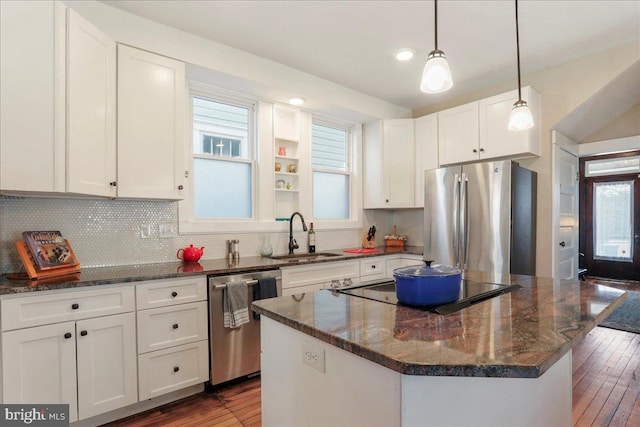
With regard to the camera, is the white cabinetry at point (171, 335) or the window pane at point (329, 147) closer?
the white cabinetry at point (171, 335)

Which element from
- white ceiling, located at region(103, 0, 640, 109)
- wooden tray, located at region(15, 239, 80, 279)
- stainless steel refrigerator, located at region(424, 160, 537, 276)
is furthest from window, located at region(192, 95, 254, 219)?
stainless steel refrigerator, located at region(424, 160, 537, 276)

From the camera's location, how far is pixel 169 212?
9.12ft

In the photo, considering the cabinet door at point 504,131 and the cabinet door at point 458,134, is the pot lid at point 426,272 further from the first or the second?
the cabinet door at point 458,134

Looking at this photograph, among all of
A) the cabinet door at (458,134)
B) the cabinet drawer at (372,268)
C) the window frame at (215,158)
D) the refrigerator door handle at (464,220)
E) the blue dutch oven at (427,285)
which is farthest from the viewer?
the cabinet door at (458,134)

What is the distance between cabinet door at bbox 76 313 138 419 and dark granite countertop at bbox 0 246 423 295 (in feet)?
0.74

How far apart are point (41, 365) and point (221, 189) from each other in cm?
182

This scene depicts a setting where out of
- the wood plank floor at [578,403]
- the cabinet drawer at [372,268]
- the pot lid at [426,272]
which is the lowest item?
the wood plank floor at [578,403]

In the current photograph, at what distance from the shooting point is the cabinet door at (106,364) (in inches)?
74.8

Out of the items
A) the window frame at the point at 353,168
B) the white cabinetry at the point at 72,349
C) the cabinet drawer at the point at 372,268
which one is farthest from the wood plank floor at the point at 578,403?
the window frame at the point at 353,168

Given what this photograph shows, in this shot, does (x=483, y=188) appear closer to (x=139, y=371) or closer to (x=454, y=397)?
(x=454, y=397)

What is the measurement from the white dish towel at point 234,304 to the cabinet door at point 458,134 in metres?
2.57

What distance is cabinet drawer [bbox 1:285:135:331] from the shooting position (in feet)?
5.56

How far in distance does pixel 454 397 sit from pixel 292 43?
2.67 metres

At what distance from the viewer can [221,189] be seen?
10.5ft
